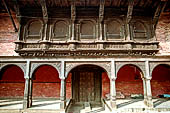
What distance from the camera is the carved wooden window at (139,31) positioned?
8.08 meters

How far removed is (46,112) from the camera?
6629 millimetres

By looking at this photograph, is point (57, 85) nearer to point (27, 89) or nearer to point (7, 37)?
point (27, 89)

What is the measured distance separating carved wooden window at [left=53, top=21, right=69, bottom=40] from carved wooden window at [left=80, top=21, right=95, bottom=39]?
0.92 m

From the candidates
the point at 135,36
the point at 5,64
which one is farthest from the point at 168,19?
the point at 5,64

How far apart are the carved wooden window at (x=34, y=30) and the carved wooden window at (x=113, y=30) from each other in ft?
13.1

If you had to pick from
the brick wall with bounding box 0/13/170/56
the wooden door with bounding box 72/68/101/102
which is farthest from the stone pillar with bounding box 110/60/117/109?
the brick wall with bounding box 0/13/170/56

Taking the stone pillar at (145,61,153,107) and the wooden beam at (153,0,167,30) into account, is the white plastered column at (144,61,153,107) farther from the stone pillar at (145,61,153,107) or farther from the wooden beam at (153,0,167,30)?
the wooden beam at (153,0,167,30)

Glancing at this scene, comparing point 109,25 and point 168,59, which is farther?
point 109,25

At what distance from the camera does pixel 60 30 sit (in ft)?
26.8

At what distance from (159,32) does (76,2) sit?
5.30 meters

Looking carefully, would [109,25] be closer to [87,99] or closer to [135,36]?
[135,36]

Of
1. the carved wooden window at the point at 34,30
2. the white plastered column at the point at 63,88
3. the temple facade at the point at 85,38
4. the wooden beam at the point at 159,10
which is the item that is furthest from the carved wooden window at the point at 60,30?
the wooden beam at the point at 159,10

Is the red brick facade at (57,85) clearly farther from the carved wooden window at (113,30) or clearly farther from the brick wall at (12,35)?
the carved wooden window at (113,30)

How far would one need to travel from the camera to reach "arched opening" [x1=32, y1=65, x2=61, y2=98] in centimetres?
966
